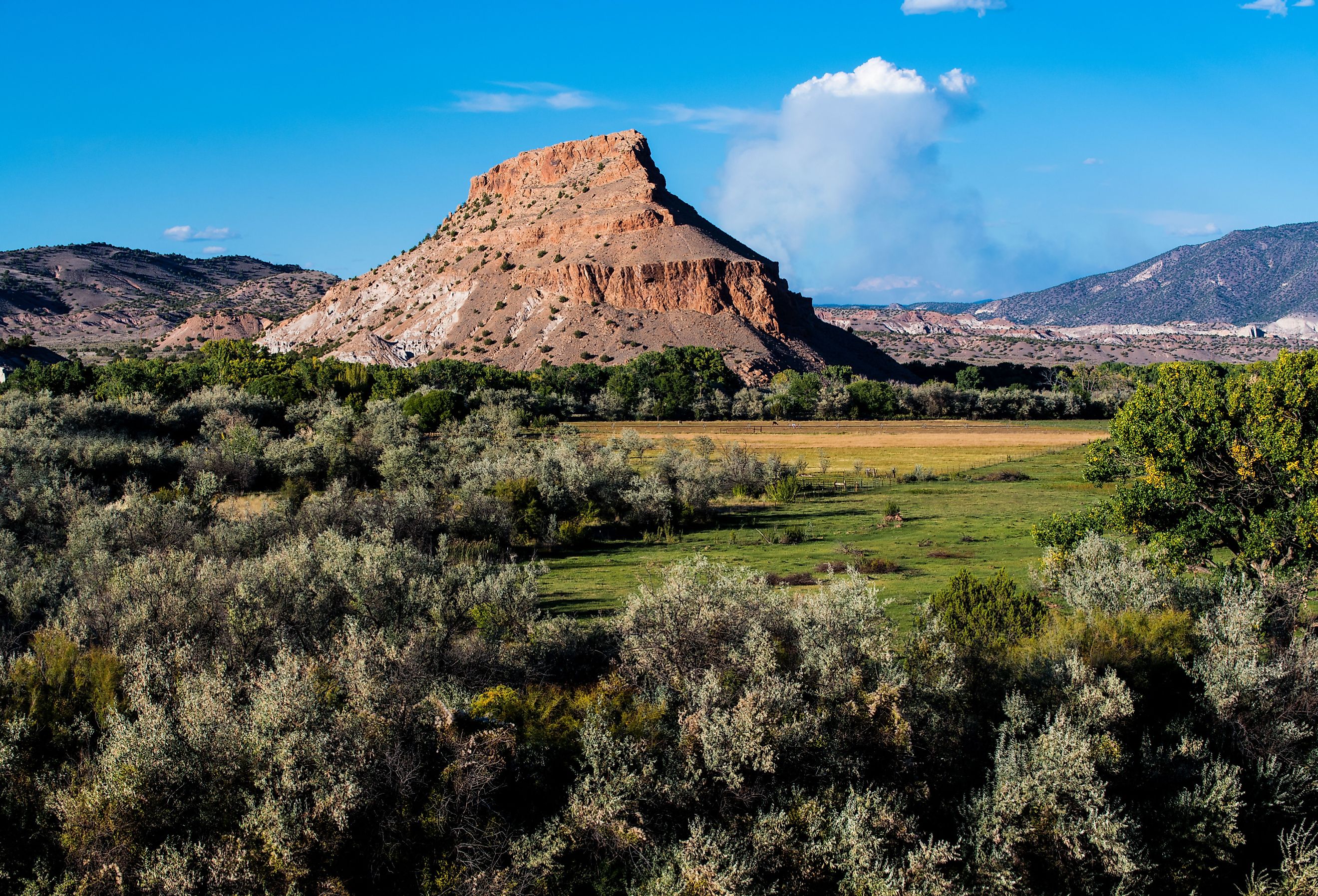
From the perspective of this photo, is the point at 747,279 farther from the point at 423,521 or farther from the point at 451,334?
the point at 423,521

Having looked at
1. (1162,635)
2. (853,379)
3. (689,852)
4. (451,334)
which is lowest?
(689,852)

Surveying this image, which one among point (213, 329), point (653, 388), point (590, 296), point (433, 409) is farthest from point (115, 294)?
point (433, 409)

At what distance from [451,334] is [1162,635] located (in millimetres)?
104623

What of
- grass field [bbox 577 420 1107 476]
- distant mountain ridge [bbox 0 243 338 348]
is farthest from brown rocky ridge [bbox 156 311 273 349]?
grass field [bbox 577 420 1107 476]

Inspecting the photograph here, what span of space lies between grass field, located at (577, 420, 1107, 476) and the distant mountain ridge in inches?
3962

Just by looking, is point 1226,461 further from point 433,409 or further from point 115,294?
point 115,294

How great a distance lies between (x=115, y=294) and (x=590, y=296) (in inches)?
4071

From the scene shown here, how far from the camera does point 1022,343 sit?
183 m

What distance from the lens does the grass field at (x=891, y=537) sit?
2064 centimetres

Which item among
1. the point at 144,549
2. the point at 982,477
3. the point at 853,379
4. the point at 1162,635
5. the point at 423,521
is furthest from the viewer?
the point at 853,379

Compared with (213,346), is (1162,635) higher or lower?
lower

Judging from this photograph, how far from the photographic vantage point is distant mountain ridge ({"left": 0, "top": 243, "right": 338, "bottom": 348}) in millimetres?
137125

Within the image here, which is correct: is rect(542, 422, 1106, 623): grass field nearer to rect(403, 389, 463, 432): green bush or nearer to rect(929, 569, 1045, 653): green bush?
rect(929, 569, 1045, 653): green bush

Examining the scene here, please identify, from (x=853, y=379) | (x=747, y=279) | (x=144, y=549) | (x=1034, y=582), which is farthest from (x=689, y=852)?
(x=747, y=279)
